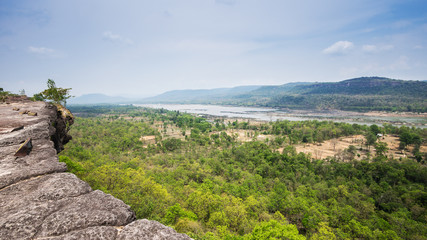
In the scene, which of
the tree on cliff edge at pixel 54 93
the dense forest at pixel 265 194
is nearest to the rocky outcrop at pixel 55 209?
the dense forest at pixel 265 194

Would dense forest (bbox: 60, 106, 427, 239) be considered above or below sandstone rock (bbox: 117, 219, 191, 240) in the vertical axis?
below

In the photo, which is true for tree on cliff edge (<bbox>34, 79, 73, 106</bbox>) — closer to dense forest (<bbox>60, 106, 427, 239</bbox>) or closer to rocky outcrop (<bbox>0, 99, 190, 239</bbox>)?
dense forest (<bbox>60, 106, 427, 239</bbox>)

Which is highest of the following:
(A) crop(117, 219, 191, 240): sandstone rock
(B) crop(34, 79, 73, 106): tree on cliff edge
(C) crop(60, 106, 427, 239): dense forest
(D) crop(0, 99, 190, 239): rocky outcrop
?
(B) crop(34, 79, 73, 106): tree on cliff edge

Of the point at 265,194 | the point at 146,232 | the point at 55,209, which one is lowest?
the point at 265,194

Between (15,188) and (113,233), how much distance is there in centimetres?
373

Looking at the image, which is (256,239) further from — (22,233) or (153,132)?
(153,132)

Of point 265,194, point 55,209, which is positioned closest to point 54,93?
point 55,209

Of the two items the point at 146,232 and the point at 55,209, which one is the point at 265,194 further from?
the point at 55,209

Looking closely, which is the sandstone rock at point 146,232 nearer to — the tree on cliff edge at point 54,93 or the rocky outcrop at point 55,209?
the rocky outcrop at point 55,209

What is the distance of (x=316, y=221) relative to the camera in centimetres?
2589

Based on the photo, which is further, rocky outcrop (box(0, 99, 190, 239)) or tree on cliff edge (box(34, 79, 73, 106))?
tree on cliff edge (box(34, 79, 73, 106))

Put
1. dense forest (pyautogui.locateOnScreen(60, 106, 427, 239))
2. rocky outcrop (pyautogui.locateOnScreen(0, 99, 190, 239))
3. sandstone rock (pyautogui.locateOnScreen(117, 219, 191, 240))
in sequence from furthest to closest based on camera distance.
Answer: dense forest (pyautogui.locateOnScreen(60, 106, 427, 239)) < sandstone rock (pyautogui.locateOnScreen(117, 219, 191, 240)) < rocky outcrop (pyautogui.locateOnScreen(0, 99, 190, 239))

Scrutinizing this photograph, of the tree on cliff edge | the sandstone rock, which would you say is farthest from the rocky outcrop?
the tree on cliff edge

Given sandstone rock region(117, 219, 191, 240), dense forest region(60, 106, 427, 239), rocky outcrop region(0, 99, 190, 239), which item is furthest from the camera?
dense forest region(60, 106, 427, 239)
